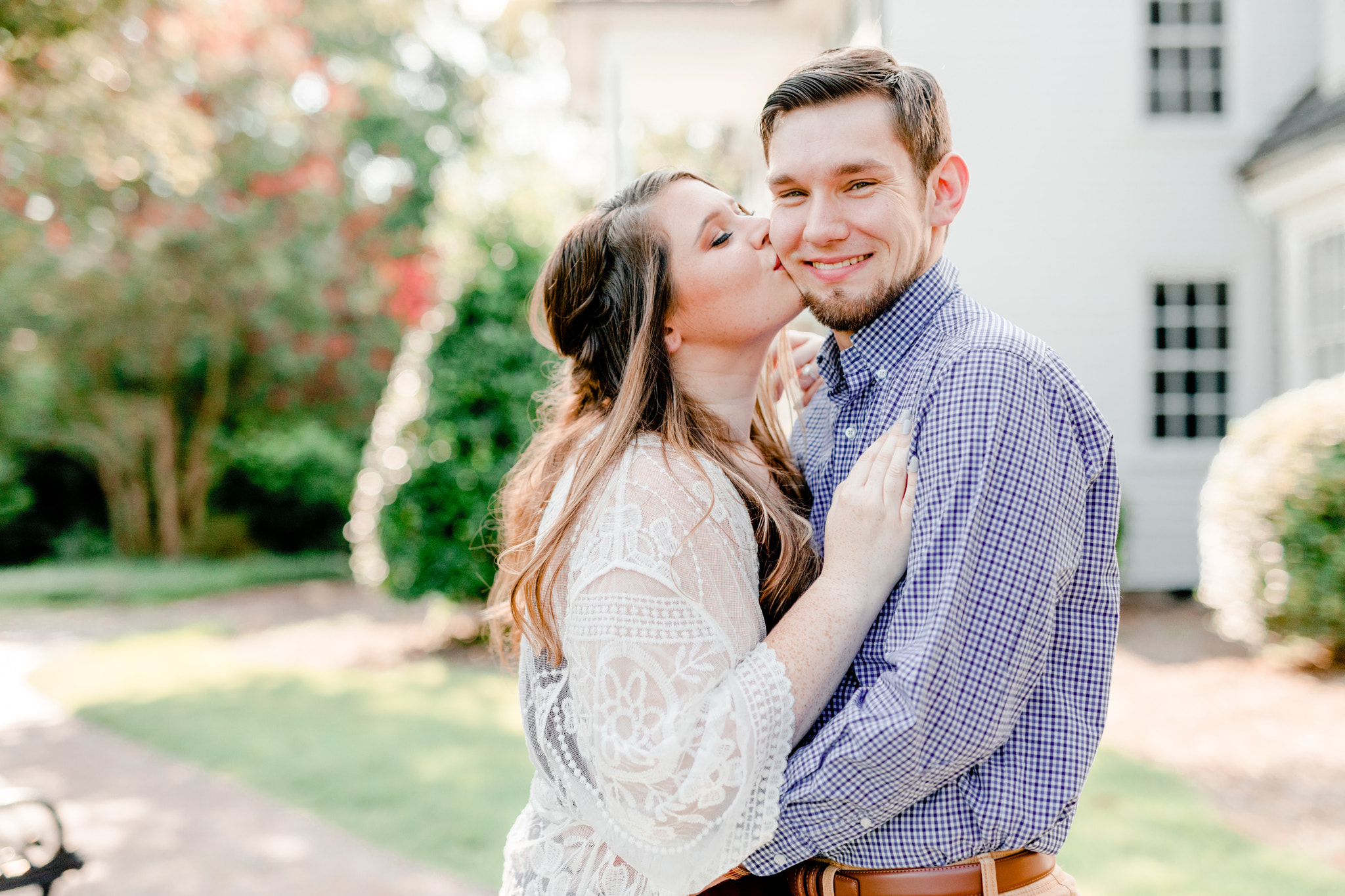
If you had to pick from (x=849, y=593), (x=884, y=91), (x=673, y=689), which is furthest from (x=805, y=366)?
(x=673, y=689)

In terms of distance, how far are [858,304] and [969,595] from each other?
2.14ft

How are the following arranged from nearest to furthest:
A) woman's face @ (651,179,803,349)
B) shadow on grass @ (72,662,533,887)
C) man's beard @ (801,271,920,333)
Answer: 1. man's beard @ (801,271,920,333)
2. woman's face @ (651,179,803,349)
3. shadow on grass @ (72,662,533,887)

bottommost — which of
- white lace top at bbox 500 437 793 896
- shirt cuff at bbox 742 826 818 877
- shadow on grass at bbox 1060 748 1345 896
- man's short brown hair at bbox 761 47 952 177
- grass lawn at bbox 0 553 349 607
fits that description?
grass lawn at bbox 0 553 349 607

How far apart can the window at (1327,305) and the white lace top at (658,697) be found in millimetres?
10160

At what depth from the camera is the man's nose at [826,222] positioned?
1.99 metres

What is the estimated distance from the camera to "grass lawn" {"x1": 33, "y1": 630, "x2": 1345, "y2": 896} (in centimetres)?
463

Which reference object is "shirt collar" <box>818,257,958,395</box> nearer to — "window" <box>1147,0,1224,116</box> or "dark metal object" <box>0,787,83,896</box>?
"dark metal object" <box>0,787,83,896</box>

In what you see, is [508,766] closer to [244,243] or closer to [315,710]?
[315,710]

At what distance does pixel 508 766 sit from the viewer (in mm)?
6543

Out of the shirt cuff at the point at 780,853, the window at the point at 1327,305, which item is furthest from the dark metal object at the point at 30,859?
the window at the point at 1327,305

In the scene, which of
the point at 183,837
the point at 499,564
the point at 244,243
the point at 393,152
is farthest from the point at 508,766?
the point at 393,152

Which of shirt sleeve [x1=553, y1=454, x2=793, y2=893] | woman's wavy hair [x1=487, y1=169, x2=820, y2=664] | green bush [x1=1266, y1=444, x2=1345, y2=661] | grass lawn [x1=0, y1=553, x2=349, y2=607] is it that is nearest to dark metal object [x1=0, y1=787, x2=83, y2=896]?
woman's wavy hair [x1=487, y1=169, x2=820, y2=664]

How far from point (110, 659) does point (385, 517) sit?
12.5 ft

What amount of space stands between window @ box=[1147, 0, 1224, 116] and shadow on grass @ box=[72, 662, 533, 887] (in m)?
9.11
